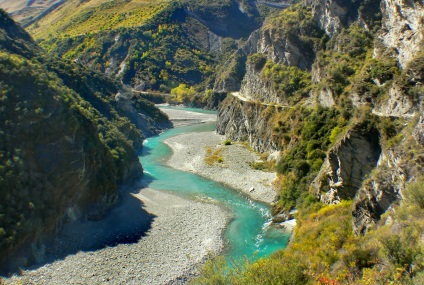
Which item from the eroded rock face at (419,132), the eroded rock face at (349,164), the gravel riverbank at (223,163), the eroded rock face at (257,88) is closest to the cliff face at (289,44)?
the eroded rock face at (257,88)

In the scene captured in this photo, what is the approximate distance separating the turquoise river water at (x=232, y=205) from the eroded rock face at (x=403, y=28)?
77.5 ft

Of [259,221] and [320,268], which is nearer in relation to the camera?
[320,268]

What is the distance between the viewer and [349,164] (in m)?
41.4

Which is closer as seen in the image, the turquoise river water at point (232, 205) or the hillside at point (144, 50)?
the turquoise river water at point (232, 205)

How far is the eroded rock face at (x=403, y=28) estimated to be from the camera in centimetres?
4272

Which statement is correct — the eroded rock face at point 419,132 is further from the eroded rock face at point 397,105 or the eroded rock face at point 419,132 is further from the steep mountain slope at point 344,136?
the eroded rock face at point 397,105

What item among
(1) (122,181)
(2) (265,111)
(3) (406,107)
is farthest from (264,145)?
(3) (406,107)

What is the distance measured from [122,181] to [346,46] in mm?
39862

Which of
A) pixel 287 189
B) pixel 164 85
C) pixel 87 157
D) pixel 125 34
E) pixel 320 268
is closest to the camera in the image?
pixel 320 268

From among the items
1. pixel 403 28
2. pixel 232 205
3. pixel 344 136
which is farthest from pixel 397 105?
pixel 232 205

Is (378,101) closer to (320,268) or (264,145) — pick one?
(320,268)

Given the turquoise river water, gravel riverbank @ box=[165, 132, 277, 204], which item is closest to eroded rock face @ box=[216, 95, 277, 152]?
gravel riverbank @ box=[165, 132, 277, 204]

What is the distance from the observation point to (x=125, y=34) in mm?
176250

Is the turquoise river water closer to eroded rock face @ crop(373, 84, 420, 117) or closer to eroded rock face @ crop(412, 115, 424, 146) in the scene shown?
eroded rock face @ crop(412, 115, 424, 146)
